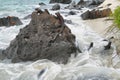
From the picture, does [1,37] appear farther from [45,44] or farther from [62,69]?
[62,69]

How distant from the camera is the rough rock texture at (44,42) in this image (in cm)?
808

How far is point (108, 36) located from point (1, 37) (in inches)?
150

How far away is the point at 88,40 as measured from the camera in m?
10.4

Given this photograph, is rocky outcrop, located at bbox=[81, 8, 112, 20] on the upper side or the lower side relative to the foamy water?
lower

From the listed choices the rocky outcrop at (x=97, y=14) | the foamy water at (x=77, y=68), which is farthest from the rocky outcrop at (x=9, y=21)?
the foamy water at (x=77, y=68)

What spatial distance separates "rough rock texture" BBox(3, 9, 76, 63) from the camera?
8.08 m

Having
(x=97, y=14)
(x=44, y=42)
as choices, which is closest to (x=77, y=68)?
(x=44, y=42)

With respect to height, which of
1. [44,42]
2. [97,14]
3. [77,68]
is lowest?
[97,14]

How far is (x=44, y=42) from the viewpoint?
831cm

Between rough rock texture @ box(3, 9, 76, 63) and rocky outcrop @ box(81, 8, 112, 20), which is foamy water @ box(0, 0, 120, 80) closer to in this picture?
rough rock texture @ box(3, 9, 76, 63)

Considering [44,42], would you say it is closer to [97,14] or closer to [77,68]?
[77,68]

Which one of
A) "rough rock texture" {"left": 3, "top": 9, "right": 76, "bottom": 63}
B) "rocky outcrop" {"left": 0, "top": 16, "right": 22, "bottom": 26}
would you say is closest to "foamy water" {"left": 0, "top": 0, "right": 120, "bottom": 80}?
"rough rock texture" {"left": 3, "top": 9, "right": 76, "bottom": 63}

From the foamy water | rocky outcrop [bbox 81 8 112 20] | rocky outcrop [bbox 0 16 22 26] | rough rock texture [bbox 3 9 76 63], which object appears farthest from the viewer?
rocky outcrop [bbox 81 8 112 20]

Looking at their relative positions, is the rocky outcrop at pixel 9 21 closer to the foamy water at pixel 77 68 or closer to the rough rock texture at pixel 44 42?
the rough rock texture at pixel 44 42
